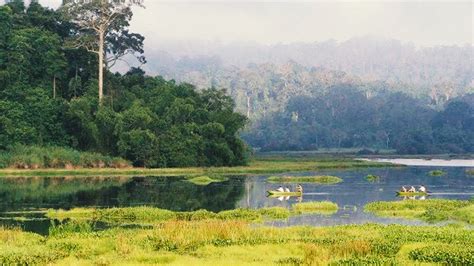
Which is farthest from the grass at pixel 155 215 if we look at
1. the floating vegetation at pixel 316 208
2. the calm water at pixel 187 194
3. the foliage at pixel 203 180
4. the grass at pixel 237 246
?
the foliage at pixel 203 180

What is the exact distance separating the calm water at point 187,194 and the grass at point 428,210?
5.47ft

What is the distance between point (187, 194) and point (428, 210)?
78.8 feet

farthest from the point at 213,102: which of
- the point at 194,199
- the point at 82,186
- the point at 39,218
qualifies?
the point at 39,218

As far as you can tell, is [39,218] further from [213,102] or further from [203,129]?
[213,102]

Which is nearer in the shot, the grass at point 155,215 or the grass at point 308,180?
the grass at point 155,215

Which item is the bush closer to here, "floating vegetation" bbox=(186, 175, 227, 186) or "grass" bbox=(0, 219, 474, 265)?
"grass" bbox=(0, 219, 474, 265)

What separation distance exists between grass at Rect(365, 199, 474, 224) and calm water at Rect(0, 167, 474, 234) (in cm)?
167

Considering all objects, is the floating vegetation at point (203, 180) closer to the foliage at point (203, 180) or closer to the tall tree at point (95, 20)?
the foliage at point (203, 180)

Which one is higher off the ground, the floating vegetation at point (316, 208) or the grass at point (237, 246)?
the grass at point (237, 246)

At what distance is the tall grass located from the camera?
302 ft

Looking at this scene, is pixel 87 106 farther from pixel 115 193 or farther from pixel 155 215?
pixel 155 215

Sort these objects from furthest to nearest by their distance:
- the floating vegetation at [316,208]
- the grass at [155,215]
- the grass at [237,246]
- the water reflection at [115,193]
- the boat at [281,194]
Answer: the boat at [281,194]
the water reflection at [115,193]
the floating vegetation at [316,208]
the grass at [155,215]
the grass at [237,246]

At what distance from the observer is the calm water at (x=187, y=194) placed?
4700 centimetres

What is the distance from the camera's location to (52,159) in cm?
9450
